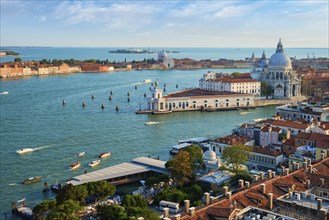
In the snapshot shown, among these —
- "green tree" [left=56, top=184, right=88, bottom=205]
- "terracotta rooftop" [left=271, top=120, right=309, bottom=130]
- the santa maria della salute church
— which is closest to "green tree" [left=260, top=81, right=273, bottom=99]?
the santa maria della salute church

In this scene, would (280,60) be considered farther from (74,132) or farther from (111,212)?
(111,212)

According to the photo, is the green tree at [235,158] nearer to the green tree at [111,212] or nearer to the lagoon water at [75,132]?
the green tree at [111,212]

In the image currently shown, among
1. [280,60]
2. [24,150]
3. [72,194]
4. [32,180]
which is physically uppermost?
[280,60]

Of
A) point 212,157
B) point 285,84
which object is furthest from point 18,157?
point 285,84

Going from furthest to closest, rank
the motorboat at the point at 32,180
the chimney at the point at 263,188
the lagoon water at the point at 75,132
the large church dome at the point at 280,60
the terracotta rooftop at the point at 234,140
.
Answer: the large church dome at the point at 280,60 → the terracotta rooftop at the point at 234,140 → the lagoon water at the point at 75,132 → the motorboat at the point at 32,180 → the chimney at the point at 263,188

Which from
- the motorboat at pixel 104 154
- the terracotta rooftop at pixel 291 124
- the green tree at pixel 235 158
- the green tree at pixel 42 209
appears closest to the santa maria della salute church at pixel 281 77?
the terracotta rooftop at pixel 291 124

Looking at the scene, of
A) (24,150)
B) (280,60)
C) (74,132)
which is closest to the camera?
(24,150)

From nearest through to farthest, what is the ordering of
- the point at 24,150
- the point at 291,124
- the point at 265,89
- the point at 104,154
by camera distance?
1. the point at 104,154
2. the point at 24,150
3. the point at 291,124
4. the point at 265,89

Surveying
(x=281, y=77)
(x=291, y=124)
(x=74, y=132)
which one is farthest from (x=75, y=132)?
(x=281, y=77)
